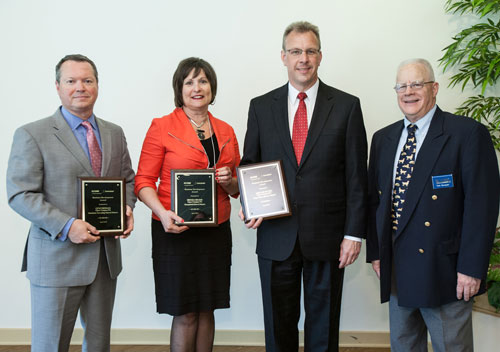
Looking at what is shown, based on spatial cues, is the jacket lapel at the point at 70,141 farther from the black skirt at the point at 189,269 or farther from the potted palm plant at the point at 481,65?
the potted palm plant at the point at 481,65

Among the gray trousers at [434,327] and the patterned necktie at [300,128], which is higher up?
the patterned necktie at [300,128]

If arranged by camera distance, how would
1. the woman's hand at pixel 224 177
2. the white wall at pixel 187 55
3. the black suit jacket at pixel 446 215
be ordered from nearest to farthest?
the black suit jacket at pixel 446 215 → the woman's hand at pixel 224 177 → the white wall at pixel 187 55

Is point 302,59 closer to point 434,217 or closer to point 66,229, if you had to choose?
point 434,217

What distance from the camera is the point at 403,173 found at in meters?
2.15

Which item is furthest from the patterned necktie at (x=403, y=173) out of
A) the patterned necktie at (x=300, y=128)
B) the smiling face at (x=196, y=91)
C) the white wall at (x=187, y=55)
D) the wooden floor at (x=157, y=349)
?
the wooden floor at (x=157, y=349)

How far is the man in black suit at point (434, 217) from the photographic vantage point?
6.46 feet


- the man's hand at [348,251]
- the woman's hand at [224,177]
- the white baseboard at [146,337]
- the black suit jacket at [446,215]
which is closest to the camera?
the black suit jacket at [446,215]

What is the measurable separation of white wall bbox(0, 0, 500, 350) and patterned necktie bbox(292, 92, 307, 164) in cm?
128

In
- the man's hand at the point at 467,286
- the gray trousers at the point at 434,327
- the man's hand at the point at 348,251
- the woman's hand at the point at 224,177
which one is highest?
the woman's hand at the point at 224,177

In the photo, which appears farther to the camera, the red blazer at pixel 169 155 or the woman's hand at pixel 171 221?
the red blazer at pixel 169 155

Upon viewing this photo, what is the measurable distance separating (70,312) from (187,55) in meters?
2.31

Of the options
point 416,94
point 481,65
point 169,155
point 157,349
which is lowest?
point 157,349

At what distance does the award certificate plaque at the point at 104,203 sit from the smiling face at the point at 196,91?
0.62 metres

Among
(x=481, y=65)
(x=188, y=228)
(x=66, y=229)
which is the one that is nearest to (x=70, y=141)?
(x=66, y=229)
